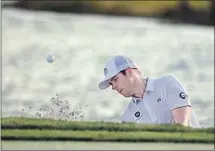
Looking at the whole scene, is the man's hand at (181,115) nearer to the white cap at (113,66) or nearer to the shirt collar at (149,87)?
the shirt collar at (149,87)

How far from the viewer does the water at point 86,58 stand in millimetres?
3350

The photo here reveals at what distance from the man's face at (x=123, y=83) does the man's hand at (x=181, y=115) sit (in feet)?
0.80

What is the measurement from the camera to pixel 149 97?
322 centimetres

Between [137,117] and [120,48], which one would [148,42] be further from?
[137,117]

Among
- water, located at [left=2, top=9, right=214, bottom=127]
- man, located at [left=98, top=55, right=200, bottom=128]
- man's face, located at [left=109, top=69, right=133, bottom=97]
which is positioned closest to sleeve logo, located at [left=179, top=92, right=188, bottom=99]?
man, located at [left=98, top=55, right=200, bottom=128]

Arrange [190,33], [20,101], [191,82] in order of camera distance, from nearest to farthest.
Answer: [20,101] < [191,82] < [190,33]

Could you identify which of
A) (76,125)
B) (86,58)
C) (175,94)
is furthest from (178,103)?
(86,58)

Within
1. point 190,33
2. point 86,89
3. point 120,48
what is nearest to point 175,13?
point 190,33

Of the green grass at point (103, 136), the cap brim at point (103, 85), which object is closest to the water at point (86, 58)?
the cap brim at point (103, 85)

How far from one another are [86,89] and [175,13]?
65.7 inches

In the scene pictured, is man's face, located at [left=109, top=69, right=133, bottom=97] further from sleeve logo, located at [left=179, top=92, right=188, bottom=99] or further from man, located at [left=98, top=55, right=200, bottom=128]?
sleeve logo, located at [left=179, top=92, right=188, bottom=99]

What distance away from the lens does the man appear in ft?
10.5

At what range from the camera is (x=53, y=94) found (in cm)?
335

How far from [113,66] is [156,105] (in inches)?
11.6
